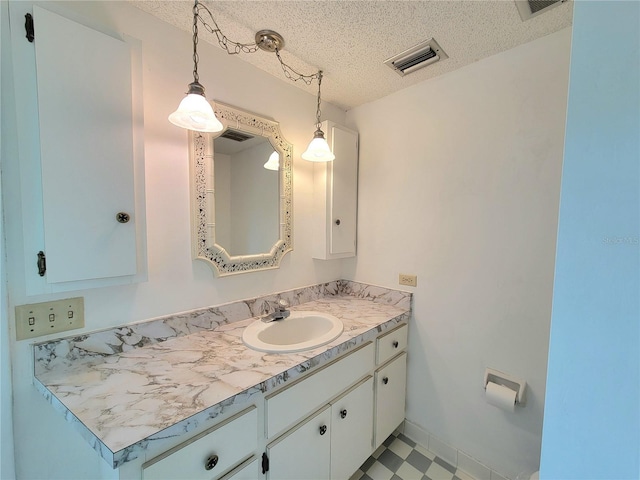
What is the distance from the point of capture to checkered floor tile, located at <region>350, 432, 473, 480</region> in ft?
4.76

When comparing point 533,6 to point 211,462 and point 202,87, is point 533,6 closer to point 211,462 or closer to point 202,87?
point 202,87

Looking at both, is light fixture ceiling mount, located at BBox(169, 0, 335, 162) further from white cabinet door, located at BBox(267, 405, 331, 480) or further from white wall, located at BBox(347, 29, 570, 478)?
white cabinet door, located at BBox(267, 405, 331, 480)

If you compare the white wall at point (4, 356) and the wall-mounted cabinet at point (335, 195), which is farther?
the wall-mounted cabinet at point (335, 195)

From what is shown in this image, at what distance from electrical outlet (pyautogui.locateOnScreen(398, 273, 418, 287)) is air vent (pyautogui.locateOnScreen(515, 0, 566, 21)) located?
1.33 m

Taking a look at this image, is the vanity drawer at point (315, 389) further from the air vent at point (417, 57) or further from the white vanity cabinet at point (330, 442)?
the air vent at point (417, 57)

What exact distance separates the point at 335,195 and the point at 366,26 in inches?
35.2

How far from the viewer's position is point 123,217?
3.17ft

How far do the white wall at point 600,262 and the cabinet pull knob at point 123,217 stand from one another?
4.08 ft

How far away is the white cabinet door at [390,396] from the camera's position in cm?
148

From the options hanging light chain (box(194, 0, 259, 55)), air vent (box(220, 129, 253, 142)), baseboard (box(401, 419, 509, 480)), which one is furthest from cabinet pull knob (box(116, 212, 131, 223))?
baseboard (box(401, 419, 509, 480))

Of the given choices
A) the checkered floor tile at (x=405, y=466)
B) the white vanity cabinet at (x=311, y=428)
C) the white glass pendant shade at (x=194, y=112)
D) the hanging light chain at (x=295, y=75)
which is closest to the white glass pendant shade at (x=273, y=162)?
the hanging light chain at (x=295, y=75)

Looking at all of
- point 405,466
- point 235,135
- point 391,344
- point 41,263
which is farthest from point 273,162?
point 405,466

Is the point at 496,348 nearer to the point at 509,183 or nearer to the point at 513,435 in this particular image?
the point at 513,435

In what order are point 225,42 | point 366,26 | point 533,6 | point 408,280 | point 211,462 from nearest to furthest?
1. point 211,462
2. point 533,6
3. point 366,26
4. point 225,42
5. point 408,280
